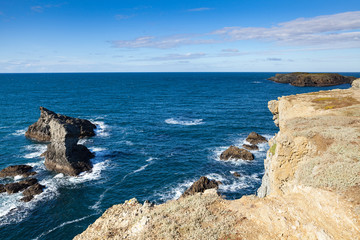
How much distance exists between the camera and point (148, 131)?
228ft

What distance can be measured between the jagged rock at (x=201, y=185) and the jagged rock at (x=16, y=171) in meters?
31.4

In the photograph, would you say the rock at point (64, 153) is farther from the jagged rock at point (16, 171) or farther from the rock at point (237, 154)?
the rock at point (237, 154)

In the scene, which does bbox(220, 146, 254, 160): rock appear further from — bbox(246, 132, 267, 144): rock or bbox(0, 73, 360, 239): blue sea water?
bbox(246, 132, 267, 144): rock

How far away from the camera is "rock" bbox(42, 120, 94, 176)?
1816 inches

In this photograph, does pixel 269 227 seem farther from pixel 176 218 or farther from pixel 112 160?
pixel 112 160

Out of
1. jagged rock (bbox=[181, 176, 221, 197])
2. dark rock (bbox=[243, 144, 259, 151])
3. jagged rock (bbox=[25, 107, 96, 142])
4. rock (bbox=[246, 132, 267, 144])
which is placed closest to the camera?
jagged rock (bbox=[181, 176, 221, 197])

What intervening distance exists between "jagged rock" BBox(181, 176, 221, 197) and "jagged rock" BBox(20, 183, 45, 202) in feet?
82.9

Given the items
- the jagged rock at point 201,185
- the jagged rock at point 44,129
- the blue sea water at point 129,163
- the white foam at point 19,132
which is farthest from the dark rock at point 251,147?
the white foam at point 19,132

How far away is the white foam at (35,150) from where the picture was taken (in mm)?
52875

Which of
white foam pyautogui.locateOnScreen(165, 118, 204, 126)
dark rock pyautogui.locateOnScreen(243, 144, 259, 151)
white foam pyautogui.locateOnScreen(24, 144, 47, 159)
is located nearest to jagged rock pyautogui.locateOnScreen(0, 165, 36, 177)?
white foam pyautogui.locateOnScreen(24, 144, 47, 159)

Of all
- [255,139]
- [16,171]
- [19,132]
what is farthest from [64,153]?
[255,139]

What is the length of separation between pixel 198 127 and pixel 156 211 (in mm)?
54830

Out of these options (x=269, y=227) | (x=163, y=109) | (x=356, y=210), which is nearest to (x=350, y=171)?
(x=356, y=210)

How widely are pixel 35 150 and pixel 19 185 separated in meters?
18.5
